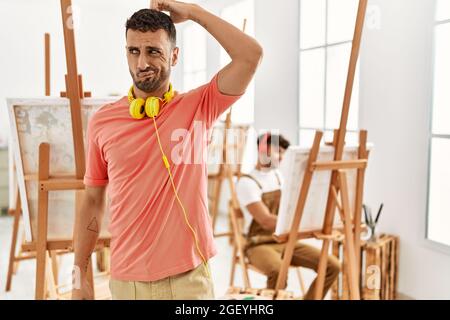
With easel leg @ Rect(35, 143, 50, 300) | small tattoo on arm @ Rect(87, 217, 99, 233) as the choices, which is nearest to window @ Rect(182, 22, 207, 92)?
easel leg @ Rect(35, 143, 50, 300)

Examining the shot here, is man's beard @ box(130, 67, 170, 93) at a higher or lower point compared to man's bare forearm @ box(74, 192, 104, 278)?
higher

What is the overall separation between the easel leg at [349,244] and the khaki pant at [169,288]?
83 centimetres

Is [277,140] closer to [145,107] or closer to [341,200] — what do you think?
[341,200]

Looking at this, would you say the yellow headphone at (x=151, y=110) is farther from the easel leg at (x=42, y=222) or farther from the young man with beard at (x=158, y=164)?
the easel leg at (x=42, y=222)

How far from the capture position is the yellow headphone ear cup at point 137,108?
0.92 m

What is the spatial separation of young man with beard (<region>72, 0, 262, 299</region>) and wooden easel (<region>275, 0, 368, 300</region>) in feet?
2.45

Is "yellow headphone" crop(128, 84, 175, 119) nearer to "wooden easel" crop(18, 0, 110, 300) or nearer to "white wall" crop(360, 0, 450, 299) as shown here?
"wooden easel" crop(18, 0, 110, 300)

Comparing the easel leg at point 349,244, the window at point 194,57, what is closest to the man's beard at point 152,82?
the window at point 194,57

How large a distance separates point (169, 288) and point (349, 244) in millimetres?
907

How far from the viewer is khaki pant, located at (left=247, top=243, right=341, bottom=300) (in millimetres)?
2049

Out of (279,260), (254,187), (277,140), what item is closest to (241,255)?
(279,260)

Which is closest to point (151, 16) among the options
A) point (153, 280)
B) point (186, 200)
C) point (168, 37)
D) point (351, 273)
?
point (168, 37)

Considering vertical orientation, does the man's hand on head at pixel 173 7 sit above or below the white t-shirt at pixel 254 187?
above
